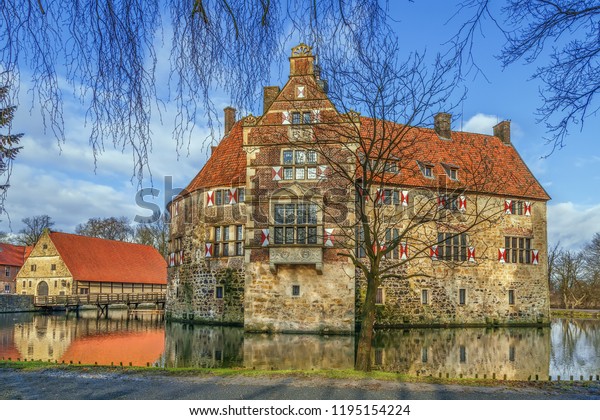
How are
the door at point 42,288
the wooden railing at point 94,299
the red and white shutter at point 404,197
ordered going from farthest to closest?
the door at point 42,288 < the wooden railing at point 94,299 < the red and white shutter at point 404,197

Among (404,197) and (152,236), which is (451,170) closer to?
(404,197)

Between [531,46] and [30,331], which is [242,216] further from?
[531,46]

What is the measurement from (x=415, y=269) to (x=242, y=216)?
8.50m

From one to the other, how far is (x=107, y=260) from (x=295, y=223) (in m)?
27.4

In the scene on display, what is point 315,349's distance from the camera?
16.7 metres

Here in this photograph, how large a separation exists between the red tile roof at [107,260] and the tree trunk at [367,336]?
111 ft

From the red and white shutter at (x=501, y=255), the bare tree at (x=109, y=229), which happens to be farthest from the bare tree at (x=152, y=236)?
the red and white shutter at (x=501, y=255)

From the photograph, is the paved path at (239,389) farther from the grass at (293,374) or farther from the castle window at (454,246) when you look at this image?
the castle window at (454,246)

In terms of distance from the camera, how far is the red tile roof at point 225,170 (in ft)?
84.3

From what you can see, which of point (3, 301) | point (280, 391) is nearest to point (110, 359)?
point (280, 391)

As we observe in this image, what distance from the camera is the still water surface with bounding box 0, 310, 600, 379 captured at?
13.5 meters

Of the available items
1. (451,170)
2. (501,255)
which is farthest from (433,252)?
(501,255)

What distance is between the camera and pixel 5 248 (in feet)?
164

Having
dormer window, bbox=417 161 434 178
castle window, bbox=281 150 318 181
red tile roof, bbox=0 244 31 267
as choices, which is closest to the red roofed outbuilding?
red tile roof, bbox=0 244 31 267
